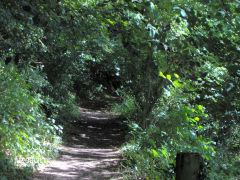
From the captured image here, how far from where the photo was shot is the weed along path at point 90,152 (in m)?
6.98

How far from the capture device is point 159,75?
248 inches

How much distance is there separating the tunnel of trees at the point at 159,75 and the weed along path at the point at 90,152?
1.32 ft


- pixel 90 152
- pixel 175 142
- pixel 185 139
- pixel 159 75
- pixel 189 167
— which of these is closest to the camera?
pixel 189 167

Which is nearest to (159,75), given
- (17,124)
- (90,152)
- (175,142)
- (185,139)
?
(175,142)

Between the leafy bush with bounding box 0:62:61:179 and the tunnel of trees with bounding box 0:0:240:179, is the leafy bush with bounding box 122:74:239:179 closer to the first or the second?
the tunnel of trees with bounding box 0:0:240:179

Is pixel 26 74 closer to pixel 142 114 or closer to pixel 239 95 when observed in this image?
pixel 142 114

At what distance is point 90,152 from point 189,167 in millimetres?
7122

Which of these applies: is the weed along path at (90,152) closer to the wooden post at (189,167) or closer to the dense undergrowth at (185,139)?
the dense undergrowth at (185,139)

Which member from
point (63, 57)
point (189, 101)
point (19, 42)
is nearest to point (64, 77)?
point (63, 57)

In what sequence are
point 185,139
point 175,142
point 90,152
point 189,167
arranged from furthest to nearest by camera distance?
point 90,152, point 175,142, point 185,139, point 189,167

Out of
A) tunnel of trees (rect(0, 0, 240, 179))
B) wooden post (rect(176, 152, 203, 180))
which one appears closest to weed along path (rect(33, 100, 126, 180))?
tunnel of trees (rect(0, 0, 240, 179))

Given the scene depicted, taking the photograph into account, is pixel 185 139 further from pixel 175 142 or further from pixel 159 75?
pixel 159 75

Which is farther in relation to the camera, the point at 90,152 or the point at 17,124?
the point at 90,152

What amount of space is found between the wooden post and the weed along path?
13.5 feet
